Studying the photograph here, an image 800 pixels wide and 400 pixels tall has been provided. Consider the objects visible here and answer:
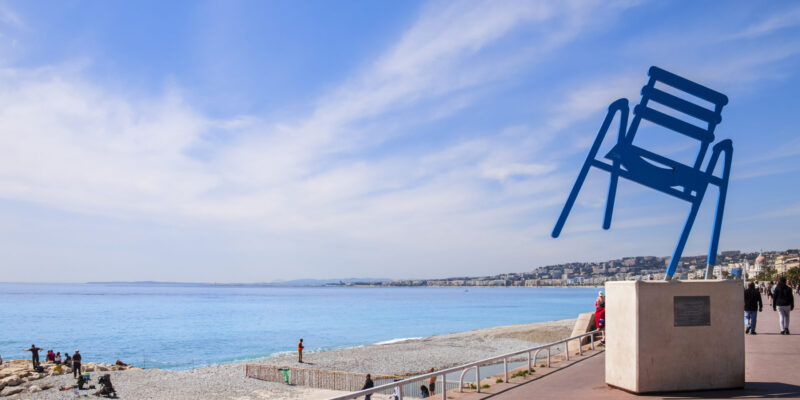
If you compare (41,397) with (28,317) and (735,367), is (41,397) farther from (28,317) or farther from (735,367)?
(28,317)

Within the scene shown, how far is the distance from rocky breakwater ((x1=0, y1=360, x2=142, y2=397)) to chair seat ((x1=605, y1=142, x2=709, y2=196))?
31.4 m

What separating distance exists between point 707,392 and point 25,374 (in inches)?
1452

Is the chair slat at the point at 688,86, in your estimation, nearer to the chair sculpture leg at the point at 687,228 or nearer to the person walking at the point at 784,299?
the chair sculpture leg at the point at 687,228

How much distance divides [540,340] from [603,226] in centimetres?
4345

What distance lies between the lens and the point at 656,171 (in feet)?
32.4

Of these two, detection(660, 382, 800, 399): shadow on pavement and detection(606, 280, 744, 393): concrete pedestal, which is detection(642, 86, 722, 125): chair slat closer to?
detection(606, 280, 744, 393): concrete pedestal

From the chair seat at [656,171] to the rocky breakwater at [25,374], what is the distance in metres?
31.4

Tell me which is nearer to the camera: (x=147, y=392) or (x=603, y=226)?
(x=603, y=226)

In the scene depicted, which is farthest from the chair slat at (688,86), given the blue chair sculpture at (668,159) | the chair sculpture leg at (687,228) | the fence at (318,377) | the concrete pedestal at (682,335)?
the fence at (318,377)

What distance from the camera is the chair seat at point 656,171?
9719mm

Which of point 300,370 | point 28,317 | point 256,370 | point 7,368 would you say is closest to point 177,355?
point 7,368

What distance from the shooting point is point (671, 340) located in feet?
29.3

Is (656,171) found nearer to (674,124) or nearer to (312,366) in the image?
(674,124)

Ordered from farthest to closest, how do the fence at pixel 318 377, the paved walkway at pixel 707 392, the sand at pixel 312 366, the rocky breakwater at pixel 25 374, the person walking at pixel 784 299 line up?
the rocky breakwater at pixel 25 374, the sand at pixel 312 366, the fence at pixel 318 377, the person walking at pixel 784 299, the paved walkway at pixel 707 392
